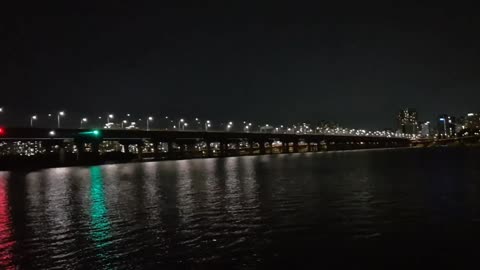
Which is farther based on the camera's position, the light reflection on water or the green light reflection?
the green light reflection

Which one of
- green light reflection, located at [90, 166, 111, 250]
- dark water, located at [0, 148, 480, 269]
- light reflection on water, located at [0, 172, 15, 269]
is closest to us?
dark water, located at [0, 148, 480, 269]

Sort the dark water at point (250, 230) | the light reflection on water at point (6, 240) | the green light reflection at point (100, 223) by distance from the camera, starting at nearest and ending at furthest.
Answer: the dark water at point (250, 230) < the light reflection on water at point (6, 240) < the green light reflection at point (100, 223)

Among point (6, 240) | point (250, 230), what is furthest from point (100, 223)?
point (250, 230)

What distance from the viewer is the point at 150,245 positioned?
25.5 metres

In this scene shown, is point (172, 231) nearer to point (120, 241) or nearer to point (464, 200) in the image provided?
point (120, 241)

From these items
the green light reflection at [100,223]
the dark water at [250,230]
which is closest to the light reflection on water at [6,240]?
the dark water at [250,230]

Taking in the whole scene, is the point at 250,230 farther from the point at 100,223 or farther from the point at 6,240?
the point at 6,240

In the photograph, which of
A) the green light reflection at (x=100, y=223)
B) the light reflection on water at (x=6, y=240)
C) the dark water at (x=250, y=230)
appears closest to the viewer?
the dark water at (x=250, y=230)

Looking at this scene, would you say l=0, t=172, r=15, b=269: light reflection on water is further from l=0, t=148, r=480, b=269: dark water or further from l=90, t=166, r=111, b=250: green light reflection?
l=90, t=166, r=111, b=250: green light reflection

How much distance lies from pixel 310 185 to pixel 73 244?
33786mm

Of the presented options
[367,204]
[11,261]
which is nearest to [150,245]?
[11,261]

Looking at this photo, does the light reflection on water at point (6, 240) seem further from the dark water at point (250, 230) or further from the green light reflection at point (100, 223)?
the green light reflection at point (100, 223)

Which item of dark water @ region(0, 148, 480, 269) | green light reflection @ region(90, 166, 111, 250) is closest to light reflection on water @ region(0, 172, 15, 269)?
dark water @ region(0, 148, 480, 269)

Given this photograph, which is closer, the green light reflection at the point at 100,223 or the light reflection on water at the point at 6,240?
the light reflection on water at the point at 6,240
